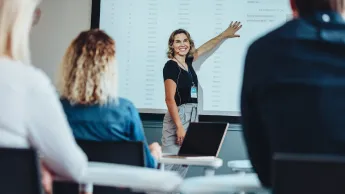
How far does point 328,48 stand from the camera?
4.99 feet

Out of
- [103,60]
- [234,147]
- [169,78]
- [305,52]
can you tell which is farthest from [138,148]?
[234,147]

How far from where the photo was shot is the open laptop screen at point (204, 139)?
3258 mm

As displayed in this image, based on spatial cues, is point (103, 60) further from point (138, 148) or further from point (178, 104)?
point (178, 104)

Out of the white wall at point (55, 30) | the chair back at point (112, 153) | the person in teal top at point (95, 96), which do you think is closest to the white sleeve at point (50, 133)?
the chair back at point (112, 153)

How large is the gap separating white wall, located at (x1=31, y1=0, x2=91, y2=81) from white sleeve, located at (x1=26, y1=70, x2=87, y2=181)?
446 cm

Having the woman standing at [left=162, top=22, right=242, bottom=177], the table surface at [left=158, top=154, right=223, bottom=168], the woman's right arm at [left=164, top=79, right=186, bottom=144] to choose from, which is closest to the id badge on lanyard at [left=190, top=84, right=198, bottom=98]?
the woman standing at [left=162, top=22, right=242, bottom=177]

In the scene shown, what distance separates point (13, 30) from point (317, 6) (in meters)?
0.81

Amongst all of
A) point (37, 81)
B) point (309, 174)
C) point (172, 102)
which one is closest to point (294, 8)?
point (309, 174)

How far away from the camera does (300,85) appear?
4.91 ft

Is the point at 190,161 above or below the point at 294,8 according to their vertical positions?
below

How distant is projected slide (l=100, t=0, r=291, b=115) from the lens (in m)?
5.66

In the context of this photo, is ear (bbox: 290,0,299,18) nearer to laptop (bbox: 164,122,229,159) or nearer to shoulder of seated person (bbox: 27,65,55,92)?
shoulder of seated person (bbox: 27,65,55,92)

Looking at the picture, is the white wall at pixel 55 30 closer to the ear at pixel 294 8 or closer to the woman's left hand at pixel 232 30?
the woman's left hand at pixel 232 30

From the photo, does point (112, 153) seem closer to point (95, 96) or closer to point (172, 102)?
point (95, 96)
